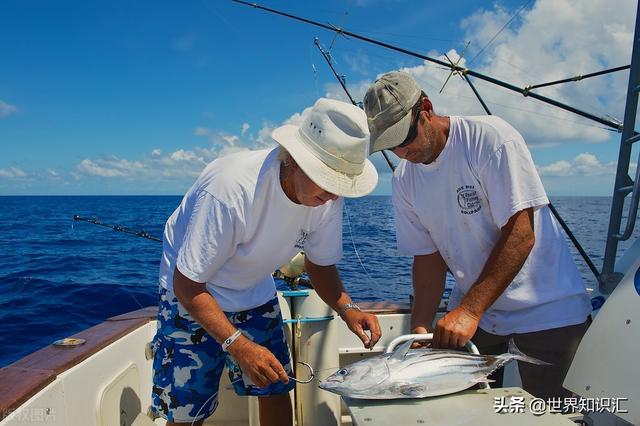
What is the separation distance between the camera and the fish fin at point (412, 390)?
4.36 feet

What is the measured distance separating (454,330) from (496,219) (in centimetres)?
49

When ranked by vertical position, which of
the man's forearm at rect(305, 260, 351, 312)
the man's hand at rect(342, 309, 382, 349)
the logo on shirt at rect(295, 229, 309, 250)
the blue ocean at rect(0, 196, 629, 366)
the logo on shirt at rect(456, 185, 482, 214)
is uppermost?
the logo on shirt at rect(456, 185, 482, 214)

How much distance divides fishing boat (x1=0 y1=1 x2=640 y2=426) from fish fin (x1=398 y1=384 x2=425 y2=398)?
25mm

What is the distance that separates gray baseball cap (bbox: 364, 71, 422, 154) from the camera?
1740 millimetres

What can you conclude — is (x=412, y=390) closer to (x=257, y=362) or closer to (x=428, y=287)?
(x=257, y=362)

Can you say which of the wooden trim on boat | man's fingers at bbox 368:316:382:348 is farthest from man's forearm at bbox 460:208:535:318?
the wooden trim on boat

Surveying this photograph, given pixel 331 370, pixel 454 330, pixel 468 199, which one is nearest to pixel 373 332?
pixel 454 330

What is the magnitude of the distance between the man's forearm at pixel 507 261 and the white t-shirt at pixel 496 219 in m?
0.05

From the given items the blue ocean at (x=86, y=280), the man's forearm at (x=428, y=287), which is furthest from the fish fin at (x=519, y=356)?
the blue ocean at (x=86, y=280)

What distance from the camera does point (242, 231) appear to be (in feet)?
5.82

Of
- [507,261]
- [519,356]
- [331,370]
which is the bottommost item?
[331,370]

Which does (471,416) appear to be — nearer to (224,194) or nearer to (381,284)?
(224,194)

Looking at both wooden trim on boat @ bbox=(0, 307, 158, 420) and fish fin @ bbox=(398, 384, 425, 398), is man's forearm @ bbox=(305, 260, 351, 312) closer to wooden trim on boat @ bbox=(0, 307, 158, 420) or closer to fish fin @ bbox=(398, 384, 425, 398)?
fish fin @ bbox=(398, 384, 425, 398)

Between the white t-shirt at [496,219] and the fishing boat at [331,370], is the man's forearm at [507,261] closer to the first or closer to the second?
the white t-shirt at [496,219]
